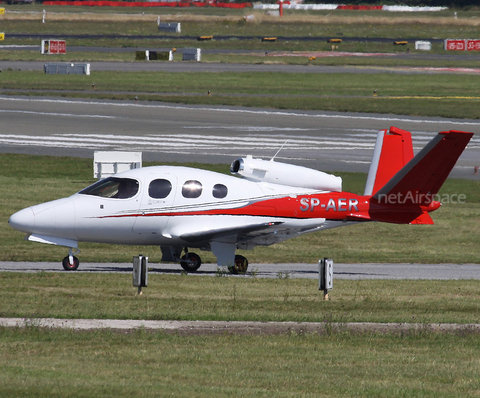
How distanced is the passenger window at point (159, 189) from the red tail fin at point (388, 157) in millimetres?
5516

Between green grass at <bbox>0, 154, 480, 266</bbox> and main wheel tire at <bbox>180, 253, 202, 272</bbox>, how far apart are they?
2.27 m

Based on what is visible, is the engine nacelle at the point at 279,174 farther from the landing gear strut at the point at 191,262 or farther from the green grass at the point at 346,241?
the green grass at the point at 346,241

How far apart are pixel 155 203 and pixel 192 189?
98 centimetres

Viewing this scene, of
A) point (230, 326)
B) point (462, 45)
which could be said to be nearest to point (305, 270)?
point (230, 326)

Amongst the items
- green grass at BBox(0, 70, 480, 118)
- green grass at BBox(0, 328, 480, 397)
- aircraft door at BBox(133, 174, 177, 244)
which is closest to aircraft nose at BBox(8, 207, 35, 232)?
aircraft door at BBox(133, 174, 177, 244)

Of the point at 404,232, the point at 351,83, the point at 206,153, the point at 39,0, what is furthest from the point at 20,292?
the point at 39,0

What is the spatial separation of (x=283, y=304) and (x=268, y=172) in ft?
21.7

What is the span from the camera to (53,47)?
10025 cm

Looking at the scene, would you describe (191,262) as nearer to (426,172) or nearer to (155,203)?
(155,203)

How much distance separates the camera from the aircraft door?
22.7 metres

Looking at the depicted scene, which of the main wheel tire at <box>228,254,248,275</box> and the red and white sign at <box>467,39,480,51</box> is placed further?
the red and white sign at <box>467,39,480,51</box>

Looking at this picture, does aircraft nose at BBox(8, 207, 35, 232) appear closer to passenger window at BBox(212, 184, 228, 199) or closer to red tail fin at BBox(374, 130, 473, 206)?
passenger window at BBox(212, 184, 228, 199)

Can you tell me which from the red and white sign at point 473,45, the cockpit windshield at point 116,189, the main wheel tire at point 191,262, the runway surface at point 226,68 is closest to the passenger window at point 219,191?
the main wheel tire at point 191,262

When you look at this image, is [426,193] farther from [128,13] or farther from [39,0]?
[39,0]
